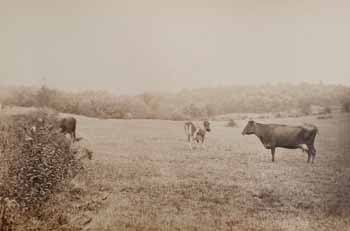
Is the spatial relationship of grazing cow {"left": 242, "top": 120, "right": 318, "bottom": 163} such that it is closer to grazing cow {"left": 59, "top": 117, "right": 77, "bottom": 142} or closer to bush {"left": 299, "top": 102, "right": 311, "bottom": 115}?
bush {"left": 299, "top": 102, "right": 311, "bottom": 115}

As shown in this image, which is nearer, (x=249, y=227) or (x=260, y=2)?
(x=249, y=227)

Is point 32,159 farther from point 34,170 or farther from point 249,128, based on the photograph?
point 249,128

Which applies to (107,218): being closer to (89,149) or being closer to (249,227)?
(89,149)

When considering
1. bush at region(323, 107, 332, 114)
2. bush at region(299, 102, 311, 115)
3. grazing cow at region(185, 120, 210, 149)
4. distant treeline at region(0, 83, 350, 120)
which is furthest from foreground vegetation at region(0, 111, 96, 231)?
bush at region(323, 107, 332, 114)

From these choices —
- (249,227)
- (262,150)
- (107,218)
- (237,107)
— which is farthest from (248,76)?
(107,218)

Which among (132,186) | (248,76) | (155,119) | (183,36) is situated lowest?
(132,186)

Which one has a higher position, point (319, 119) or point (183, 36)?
point (183, 36)

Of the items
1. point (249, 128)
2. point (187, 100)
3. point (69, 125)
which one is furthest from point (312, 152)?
point (69, 125)
